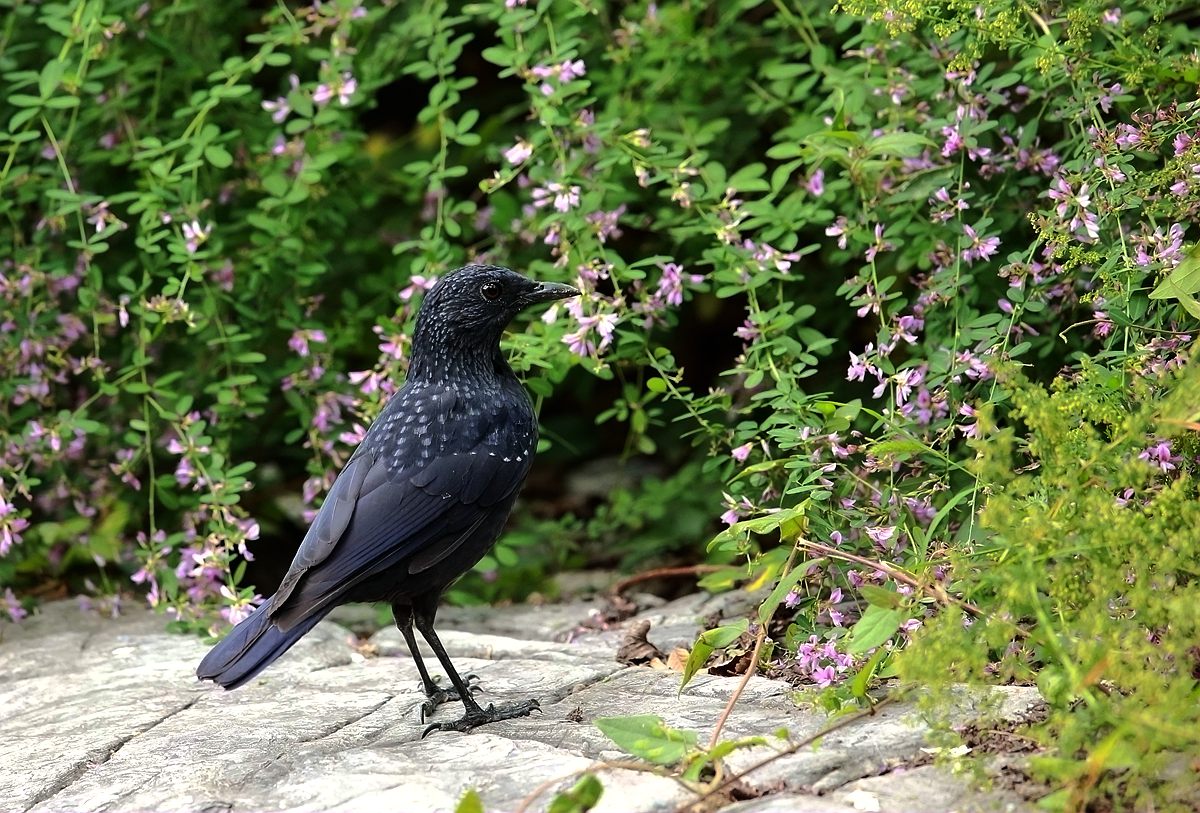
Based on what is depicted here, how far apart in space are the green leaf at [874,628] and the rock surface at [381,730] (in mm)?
274

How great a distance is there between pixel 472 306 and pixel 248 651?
136 cm

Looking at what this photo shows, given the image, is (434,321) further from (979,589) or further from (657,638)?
(979,589)

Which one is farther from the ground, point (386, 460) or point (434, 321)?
point (434, 321)

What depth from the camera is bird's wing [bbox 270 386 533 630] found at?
154 inches

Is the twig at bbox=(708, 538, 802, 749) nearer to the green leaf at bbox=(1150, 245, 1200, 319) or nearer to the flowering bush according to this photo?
the flowering bush

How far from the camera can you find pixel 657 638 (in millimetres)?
4715

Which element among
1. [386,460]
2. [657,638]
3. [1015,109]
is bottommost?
[657,638]

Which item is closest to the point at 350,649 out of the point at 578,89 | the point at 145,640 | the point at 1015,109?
the point at 145,640

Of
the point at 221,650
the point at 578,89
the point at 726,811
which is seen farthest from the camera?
the point at 578,89

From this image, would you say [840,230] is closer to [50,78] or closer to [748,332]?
[748,332]

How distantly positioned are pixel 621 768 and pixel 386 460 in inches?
53.8

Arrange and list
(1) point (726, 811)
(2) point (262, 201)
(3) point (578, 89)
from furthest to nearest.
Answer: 1. (2) point (262, 201)
2. (3) point (578, 89)
3. (1) point (726, 811)

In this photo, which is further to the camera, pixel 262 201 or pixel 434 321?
pixel 262 201

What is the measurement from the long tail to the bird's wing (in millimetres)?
32
